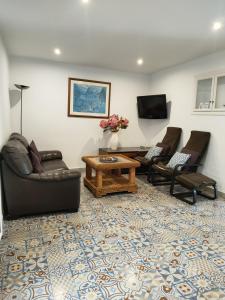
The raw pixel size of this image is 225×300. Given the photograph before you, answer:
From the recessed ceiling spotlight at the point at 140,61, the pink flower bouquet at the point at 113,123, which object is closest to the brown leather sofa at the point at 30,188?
the pink flower bouquet at the point at 113,123

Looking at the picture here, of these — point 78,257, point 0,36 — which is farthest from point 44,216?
point 0,36

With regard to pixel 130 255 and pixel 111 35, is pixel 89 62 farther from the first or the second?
pixel 130 255

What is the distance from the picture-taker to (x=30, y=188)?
273 centimetres

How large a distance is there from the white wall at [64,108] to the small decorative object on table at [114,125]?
327 mm

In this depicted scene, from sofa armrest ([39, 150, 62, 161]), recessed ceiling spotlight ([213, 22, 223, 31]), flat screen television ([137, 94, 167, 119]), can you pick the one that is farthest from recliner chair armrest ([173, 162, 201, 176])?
sofa armrest ([39, 150, 62, 161])

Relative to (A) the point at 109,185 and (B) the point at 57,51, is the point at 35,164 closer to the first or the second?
(A) the point at 109,185

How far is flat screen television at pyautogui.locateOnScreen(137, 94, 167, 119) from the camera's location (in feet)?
16.4

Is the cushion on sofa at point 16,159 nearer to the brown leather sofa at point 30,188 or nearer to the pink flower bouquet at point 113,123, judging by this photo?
the brown leather sofa at point 30,188

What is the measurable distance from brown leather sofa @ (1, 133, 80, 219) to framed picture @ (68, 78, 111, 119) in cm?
245

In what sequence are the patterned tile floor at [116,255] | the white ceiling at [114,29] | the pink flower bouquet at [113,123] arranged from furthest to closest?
the pink flower bouquet at [113,123]
the white ceiling at [114,29]
the patterned tile floor at [116,255]

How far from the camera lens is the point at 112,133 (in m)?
5.18

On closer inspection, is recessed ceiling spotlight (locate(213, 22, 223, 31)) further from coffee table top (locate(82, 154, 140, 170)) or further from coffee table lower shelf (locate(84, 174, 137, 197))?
coffee table lower shelf (locate(84, 174, 137, 197))

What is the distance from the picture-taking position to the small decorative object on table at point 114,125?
4949 mm

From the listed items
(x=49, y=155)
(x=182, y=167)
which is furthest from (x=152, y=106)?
(x=49, y=155)
